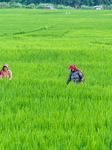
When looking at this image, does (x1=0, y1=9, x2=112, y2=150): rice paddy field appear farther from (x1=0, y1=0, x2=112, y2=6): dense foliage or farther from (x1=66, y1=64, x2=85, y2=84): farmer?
(x1=0, y1=0, x2=112, y2=6): dense foliage

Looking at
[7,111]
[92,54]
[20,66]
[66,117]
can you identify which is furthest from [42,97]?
[92,54]

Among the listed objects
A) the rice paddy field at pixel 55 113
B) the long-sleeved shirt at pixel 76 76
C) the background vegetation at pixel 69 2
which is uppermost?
the background vegetation at pixel 69 2

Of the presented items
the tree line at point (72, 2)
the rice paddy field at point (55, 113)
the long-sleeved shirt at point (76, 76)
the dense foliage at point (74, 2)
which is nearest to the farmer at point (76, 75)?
the long-sleeved shirt at point (76, 76)

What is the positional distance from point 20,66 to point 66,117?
5.54m

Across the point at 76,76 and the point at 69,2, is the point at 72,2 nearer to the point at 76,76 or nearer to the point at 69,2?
the point at 69,2

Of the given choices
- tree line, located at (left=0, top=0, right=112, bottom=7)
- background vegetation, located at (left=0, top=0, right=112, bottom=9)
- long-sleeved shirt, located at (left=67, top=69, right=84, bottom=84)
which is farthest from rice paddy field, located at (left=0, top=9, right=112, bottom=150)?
tree line, located at (left=0, top=0, right=112, bottom=7)

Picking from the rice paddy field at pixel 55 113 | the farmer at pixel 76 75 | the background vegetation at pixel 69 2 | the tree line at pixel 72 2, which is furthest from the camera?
the tree line at pixel 72 2

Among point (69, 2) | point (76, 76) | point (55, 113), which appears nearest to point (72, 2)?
point (69, 2)

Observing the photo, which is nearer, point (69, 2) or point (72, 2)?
point (69, 2)

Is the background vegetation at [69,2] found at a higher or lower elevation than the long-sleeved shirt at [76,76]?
higher

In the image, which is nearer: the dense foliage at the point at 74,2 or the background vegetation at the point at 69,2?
the background vegetation at the point at 69,2

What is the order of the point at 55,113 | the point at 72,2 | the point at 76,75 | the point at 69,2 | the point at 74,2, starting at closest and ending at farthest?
the point at 55,113 → the point at 76,75 → the point at 69,2 → the point at 72,2 → the point at 74,2

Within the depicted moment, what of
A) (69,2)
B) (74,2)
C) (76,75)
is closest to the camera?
(76,75)

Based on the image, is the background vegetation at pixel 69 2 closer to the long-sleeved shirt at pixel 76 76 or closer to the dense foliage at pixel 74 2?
the dense foliage at pixel 74 2
